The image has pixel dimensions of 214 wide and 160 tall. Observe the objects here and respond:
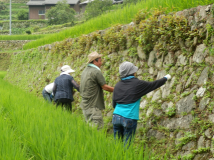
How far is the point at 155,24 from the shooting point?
16.2 feet

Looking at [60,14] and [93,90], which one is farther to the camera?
[60,14]

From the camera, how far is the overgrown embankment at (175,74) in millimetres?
3572

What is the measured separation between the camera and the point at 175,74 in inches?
173

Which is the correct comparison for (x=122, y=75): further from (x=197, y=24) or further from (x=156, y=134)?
(x=197, y=24)

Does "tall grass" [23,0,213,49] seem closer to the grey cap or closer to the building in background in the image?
the grey cap

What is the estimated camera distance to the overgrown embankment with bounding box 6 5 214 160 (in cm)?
357

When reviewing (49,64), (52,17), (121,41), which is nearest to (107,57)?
(121,41)

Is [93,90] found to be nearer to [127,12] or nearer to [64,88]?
[64,88]

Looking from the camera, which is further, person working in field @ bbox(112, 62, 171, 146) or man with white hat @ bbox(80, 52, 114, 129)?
man with white hat @ bbox(80, 52, 114, 129)

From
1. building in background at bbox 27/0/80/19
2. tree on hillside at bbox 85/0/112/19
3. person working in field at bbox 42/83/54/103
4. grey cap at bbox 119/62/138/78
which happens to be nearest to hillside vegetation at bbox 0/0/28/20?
building in background at bbox 27/0/80/19

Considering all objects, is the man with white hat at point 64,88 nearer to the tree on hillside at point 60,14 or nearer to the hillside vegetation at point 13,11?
the tree on hillside at point 60,14

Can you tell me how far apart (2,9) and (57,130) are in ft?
281

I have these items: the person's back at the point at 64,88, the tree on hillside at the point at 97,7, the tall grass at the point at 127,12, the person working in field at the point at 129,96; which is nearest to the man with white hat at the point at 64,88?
the person's back at the point at 64,88

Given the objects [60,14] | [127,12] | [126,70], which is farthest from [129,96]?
[60,14]
